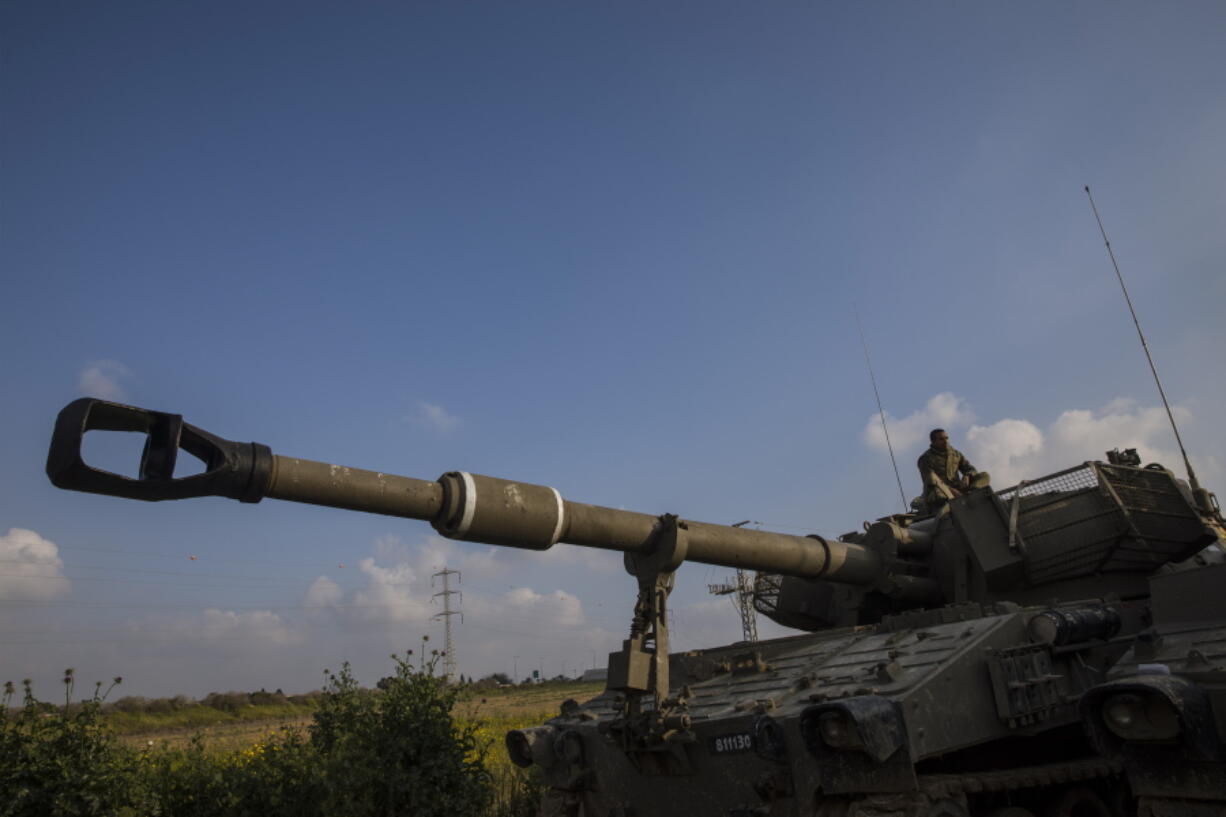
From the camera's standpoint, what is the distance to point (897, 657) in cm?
665

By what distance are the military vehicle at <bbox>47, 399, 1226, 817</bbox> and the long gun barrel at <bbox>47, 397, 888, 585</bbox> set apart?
0.01m

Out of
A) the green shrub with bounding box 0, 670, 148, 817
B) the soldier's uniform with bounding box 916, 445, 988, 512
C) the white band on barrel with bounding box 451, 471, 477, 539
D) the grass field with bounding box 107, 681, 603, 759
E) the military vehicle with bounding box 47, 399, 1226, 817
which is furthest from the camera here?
the grass field with bounding box 107, 681, 603, 759

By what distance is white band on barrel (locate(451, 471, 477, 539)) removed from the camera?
5.55 metres

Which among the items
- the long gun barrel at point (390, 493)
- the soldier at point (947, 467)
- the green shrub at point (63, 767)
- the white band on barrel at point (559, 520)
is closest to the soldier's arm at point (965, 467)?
the soldier at point (947, 467)

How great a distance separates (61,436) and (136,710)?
27.2 meters

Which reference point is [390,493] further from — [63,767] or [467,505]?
[63,767]

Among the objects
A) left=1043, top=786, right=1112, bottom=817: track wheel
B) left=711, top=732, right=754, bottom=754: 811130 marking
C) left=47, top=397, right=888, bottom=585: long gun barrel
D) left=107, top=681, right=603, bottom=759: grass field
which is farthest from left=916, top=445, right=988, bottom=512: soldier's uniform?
left=107, top=681, right=603, bottom=759: grass field

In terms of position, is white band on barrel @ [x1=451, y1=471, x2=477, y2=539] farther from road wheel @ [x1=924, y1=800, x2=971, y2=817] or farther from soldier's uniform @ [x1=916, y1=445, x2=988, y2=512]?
soldier's uniform @ [x1=916, y1=445, x2=988, y2=512]

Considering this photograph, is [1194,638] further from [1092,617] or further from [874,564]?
[874,564]

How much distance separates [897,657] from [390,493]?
378 cm

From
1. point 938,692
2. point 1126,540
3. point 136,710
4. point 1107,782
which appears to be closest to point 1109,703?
point 938,692

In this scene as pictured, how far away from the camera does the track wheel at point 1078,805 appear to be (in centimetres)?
661

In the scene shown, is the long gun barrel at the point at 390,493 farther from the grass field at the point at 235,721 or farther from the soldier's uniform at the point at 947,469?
the grass field at the point at 235,721

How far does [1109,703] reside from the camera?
540 centimetres
